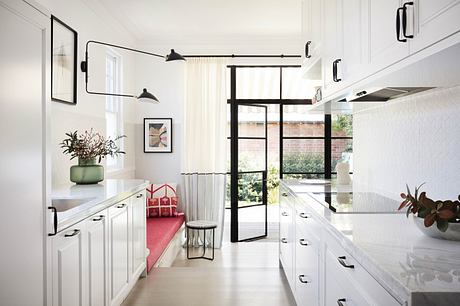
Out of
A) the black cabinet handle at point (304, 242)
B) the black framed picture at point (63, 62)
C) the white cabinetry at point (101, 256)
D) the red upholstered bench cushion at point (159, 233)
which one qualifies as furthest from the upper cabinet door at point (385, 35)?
the red upholstered bench cushion at point (159, 233)

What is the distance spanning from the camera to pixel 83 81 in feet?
13.1

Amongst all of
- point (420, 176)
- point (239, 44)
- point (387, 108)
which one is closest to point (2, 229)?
point (420, 176)

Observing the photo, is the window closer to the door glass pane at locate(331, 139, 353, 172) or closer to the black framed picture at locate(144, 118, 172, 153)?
the black framed picture at locate(144, 118, 172, 153)

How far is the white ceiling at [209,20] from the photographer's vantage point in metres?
4.44

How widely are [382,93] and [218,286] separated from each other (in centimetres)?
218

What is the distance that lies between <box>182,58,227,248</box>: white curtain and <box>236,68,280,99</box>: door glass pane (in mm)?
282

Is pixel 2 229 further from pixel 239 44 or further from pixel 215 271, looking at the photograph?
pixel 239 44

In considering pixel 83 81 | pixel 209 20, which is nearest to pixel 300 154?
pixel 209 20

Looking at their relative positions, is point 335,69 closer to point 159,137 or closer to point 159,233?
point 159,233

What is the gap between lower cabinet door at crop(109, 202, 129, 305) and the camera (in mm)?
2697

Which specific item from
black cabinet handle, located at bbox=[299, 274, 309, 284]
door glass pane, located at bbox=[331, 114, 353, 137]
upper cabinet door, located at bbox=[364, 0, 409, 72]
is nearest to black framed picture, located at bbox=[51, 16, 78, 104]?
black cabinet handle, located at bbox=[299, 274, 309, 284]

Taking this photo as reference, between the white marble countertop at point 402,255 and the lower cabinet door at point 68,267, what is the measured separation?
1.20 meters

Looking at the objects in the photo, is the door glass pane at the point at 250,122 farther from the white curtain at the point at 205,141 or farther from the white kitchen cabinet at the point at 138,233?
the white kitchen cabinet at the point at 138,233

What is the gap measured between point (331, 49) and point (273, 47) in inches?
125
